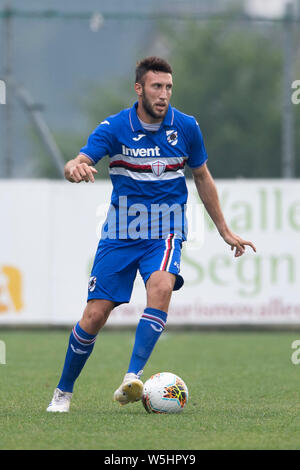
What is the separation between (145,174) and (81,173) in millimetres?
767

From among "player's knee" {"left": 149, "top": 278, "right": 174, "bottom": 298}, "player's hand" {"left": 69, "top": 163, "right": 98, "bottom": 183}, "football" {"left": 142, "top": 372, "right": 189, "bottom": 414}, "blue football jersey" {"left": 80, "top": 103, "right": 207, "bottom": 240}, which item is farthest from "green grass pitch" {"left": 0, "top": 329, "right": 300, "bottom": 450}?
"player's hand" {"left": 69, "top": 163, "right": 98, "bottom": 183}

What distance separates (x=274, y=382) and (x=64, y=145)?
32304mm

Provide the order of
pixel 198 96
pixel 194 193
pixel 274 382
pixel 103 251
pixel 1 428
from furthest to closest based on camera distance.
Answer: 1. pixel 198 96
2. pixel 194 193
3. pixel 274 382
4. pixel 103 251
5. pixel 1 428

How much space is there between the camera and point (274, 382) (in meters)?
8.75

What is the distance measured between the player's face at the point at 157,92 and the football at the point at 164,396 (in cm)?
172

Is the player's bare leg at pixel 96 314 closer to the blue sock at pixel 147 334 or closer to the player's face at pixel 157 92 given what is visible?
the blue sock at pixel 147 334

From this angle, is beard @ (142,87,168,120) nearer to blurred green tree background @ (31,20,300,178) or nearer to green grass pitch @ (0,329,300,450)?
Result: green grass pitch @ (0,329,300,450)

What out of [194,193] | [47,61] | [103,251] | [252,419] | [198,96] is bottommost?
[252,419]

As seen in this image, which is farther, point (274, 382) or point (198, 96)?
point (198, 96)

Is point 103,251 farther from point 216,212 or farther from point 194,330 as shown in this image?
point 194,330

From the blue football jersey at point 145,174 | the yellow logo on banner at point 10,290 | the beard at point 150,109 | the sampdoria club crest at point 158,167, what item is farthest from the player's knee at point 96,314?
the yellow logo on banner at point 10,290

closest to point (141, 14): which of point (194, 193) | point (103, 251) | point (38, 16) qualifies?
→ point (38, 16)

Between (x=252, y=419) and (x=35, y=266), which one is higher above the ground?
(x=35, y=266)

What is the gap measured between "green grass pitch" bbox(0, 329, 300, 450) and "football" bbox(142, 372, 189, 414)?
0.29 ft
